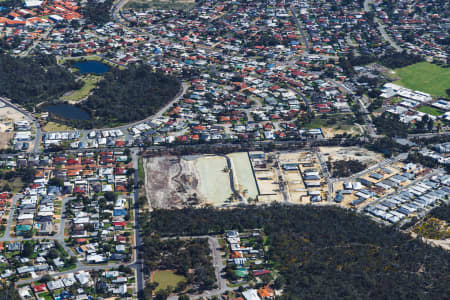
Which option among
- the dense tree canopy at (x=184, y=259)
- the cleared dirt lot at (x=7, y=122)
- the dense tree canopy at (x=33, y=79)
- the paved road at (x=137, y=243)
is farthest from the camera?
the dense tree canopy at (x=33, y=79)

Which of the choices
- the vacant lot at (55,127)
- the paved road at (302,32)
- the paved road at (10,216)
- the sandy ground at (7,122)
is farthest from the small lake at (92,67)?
the paved road at (10,216)

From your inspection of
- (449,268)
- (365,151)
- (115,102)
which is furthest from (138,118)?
(449,268)

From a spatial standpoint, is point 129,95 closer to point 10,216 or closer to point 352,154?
point 10,216

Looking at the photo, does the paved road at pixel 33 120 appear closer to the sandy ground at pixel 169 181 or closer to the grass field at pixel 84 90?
the grass field at pixel 84 90

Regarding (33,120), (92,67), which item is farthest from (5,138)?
(92,67)

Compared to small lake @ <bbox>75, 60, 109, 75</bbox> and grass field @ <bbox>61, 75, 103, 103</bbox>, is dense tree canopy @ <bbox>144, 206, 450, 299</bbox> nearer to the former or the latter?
grass field @ <bbox>61, 75, 103, 103</bbox>

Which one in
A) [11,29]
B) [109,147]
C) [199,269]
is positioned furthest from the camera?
[11,29]

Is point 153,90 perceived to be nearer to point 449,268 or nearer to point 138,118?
point 138,118
